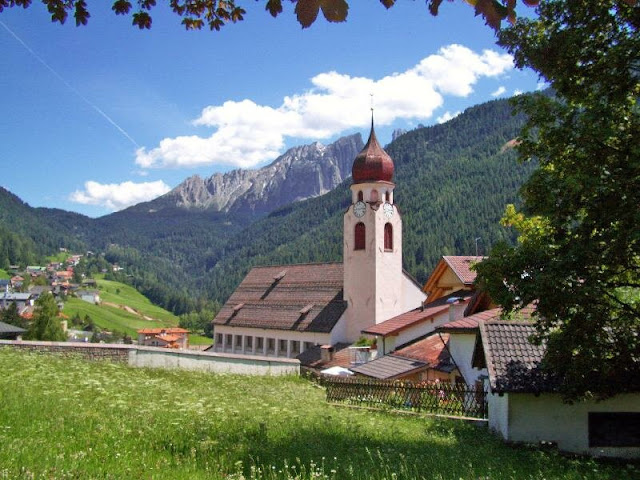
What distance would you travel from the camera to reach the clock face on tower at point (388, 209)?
1729 inches

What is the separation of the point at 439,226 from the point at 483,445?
141093mm

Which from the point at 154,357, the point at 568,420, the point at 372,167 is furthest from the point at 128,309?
the point at 568,420

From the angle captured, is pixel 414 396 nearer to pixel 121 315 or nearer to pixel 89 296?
pixel 121 315

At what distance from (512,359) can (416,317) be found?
17745 mm

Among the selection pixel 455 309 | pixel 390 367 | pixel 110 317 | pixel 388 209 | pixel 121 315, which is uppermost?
pixel 388 209

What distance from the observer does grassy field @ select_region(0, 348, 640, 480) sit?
6688 mm

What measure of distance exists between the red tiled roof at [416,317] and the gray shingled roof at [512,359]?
46.3 feet

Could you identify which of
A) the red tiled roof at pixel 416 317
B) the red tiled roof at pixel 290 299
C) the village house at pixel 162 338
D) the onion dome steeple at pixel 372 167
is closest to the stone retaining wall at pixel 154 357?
the red tiled roof at pixel 416 317

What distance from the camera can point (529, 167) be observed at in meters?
156

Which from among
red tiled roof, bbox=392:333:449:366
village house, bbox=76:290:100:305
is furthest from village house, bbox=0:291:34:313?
red tiled roof, bbox=392:333:449:366

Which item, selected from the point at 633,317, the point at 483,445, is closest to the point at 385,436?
the point at 483,445

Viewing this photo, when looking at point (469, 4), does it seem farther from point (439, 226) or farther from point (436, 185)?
point (436, 185)

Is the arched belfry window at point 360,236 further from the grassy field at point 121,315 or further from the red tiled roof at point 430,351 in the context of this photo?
the grassy field at point 121,315

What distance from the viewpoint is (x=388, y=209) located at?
4406 centimetres
